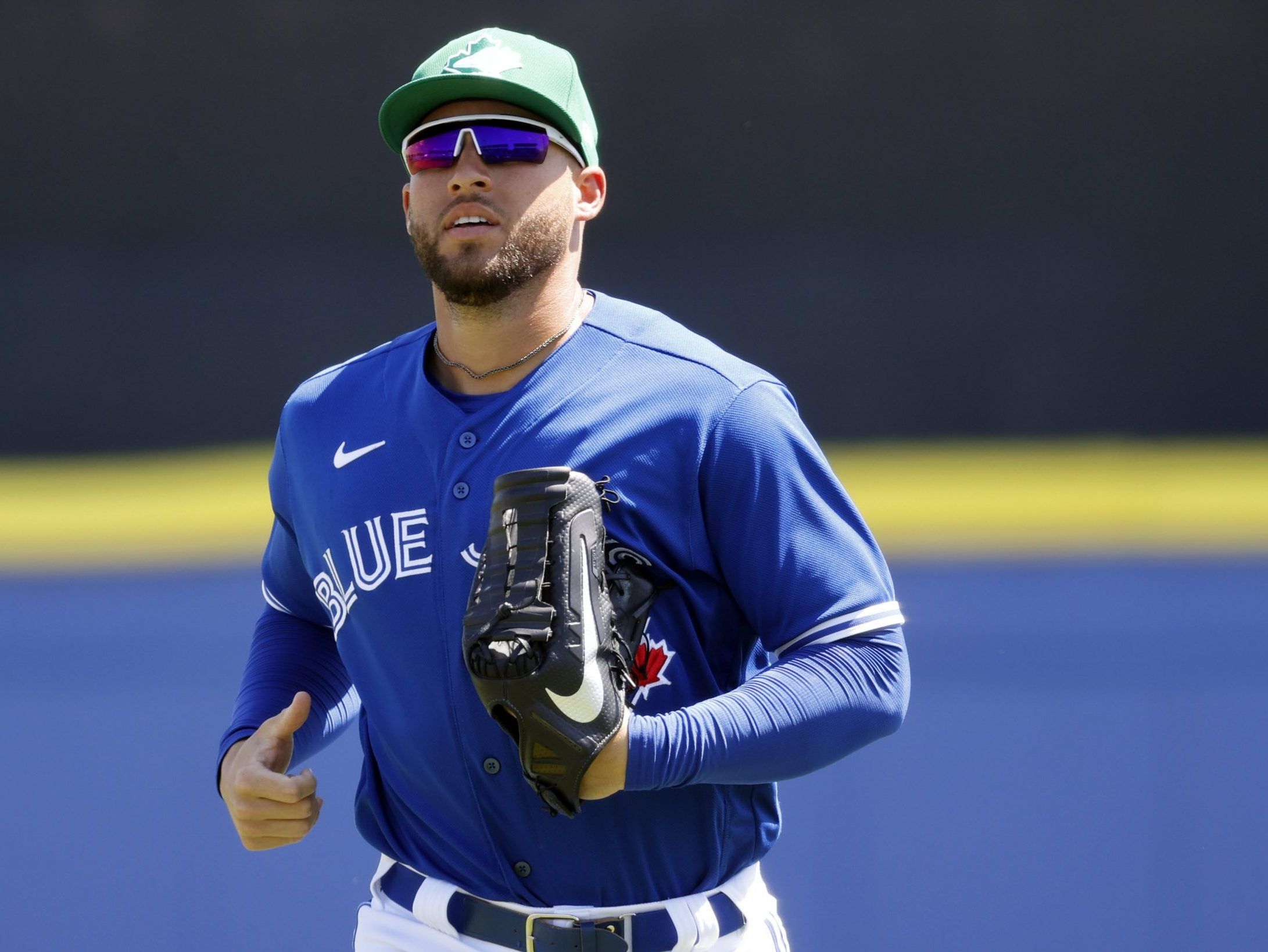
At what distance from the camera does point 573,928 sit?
1.29m

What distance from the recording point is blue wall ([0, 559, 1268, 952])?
2.59 m

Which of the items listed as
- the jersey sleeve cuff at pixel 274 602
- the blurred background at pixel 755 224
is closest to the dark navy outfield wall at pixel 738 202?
the blurred background at pixel 755 224

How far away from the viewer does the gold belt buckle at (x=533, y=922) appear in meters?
1.29

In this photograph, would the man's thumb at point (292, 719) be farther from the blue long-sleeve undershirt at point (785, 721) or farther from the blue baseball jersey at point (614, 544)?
the blue long-sleeve undershirt at point (785, 721)

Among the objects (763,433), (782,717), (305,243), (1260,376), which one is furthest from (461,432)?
(1260,376)

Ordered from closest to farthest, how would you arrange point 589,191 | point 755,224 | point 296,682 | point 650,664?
point 650,664
point 589,191
point 296,682
point 755,224

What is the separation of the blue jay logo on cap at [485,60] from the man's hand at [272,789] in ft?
2.33

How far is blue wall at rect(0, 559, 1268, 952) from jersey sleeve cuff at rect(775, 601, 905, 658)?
154 centimetres

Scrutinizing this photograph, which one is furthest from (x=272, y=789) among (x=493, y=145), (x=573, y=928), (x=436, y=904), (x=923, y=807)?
(x=923, y=807)

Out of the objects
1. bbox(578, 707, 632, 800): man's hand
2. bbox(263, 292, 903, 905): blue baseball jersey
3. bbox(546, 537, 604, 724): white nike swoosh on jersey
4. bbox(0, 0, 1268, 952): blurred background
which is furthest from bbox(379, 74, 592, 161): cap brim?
bbox(0, 0, 1268, 952): blurred background

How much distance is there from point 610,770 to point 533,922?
0.83ft

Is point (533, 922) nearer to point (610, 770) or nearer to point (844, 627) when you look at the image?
point (610, 770)

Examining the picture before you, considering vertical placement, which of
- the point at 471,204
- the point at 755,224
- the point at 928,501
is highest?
the point at 755,224

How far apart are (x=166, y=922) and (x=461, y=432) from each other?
176 centimetres
